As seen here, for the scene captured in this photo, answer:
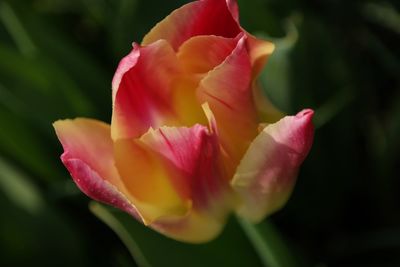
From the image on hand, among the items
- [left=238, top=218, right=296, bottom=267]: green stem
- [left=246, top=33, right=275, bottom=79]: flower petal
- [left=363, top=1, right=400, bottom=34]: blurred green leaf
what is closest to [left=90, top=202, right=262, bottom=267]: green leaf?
[left=238, top=218, right=296, bottom=267]: green stem

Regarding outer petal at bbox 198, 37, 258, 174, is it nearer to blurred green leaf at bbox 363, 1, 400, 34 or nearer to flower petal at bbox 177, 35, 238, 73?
flower petal at bbox 177, 35, 238, 73

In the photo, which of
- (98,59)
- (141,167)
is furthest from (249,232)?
(98,59)

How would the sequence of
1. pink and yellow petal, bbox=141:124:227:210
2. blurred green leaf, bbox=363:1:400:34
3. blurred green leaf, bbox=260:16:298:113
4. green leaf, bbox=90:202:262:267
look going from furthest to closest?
blurred green leaf, bbox=363:1:400:34 < blurred green leaf, bbox=260:16:298:113 < green leaf, bbox=90:202:262:267 < pink and yellow petal, bbox=141:124:227:210

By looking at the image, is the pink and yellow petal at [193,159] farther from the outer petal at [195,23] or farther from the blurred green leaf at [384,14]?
the blurred green leaf at [384,14]

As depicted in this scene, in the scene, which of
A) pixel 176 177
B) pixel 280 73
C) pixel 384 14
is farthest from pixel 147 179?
pixel 384 14

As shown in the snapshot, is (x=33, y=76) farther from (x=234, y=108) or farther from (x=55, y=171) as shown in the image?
(x=234, y=108)

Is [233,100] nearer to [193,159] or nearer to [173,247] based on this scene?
[193,159]

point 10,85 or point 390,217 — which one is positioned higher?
point 10,85
